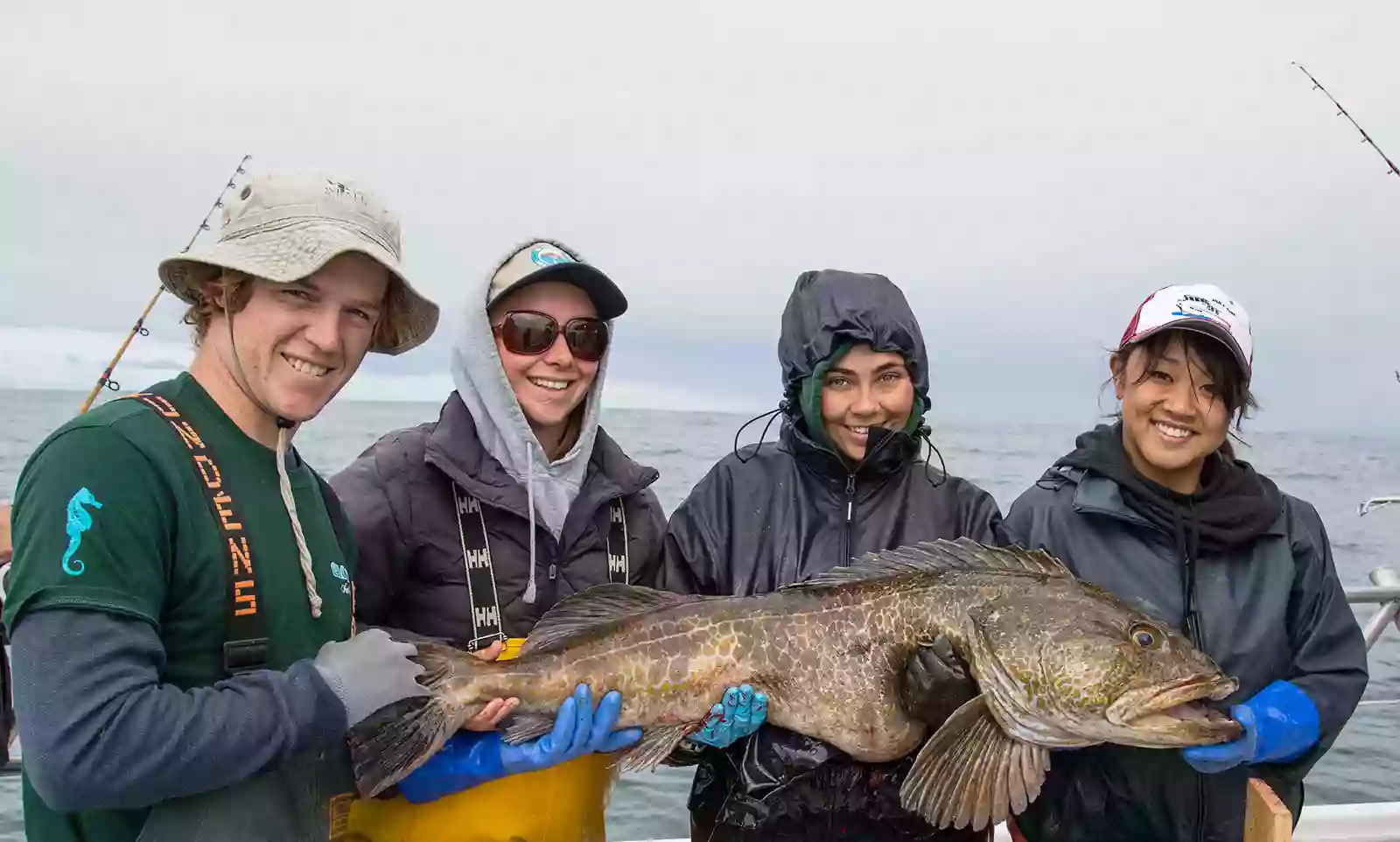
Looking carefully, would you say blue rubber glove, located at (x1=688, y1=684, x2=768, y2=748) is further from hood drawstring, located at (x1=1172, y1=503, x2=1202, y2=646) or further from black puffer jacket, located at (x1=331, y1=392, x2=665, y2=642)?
hood drawstring, located at (x1=1172, y1=503, x2=1202, y2=646)

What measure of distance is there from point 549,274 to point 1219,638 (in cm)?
293

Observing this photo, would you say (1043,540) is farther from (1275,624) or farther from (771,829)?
(771,829)

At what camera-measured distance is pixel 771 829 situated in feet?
10.1

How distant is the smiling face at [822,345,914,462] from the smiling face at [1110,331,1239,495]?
974 millimetres

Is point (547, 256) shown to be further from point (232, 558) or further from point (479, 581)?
point (232, 558)

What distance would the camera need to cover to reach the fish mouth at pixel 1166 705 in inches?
110

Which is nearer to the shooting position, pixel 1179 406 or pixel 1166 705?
pixel 1166 705

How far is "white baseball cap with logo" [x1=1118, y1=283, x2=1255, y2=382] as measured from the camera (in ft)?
11.1

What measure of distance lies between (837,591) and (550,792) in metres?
1.25

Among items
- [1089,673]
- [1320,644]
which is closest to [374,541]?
[1089,673]

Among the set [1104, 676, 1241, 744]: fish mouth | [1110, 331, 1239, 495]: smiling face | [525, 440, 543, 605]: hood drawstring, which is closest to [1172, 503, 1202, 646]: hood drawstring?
[1110, 331, 1239, 495]: smiling face

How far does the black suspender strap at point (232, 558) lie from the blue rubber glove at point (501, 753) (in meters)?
0.85

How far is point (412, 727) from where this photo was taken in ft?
8.77

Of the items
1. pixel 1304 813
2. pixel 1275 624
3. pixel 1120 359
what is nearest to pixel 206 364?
pixel 1120 359
